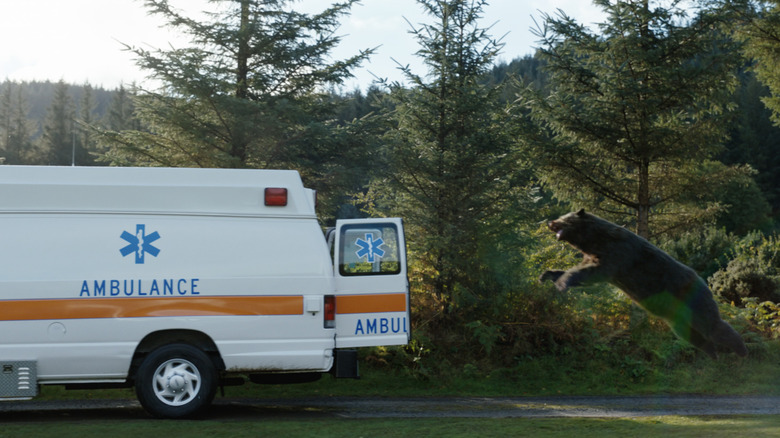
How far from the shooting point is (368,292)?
7738 mm

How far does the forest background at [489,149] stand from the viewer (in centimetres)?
1123

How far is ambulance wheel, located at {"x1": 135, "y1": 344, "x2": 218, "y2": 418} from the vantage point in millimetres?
7352

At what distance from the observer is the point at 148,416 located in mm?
7887

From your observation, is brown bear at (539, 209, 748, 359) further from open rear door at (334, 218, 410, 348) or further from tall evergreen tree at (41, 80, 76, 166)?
tall evergreen tree at (41, 80, 76, 166)

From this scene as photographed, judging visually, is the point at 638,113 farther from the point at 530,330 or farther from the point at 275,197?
the point at 275,197

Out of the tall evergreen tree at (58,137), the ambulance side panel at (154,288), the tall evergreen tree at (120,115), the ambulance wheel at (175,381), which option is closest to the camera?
the ambulance side panel at (154,288)

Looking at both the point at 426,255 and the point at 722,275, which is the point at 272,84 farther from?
the point at 722,275

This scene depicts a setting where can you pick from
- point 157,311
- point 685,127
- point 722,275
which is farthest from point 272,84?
point 722,275

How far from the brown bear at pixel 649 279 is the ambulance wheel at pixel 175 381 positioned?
19.0 ft

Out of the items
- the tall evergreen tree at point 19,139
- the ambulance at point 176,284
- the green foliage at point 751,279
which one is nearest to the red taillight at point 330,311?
the ambulance at point 176,284

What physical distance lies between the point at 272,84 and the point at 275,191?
18.9ft

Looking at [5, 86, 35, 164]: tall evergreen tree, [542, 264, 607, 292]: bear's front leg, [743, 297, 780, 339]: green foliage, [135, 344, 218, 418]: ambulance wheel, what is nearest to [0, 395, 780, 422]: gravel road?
[135, 344, 218, 418]: ambulance wheel

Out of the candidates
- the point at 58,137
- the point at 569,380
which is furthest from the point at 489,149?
the point at 58,137

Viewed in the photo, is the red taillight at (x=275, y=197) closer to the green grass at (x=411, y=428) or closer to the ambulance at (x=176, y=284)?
the ambulance at (x=176, y=284)
